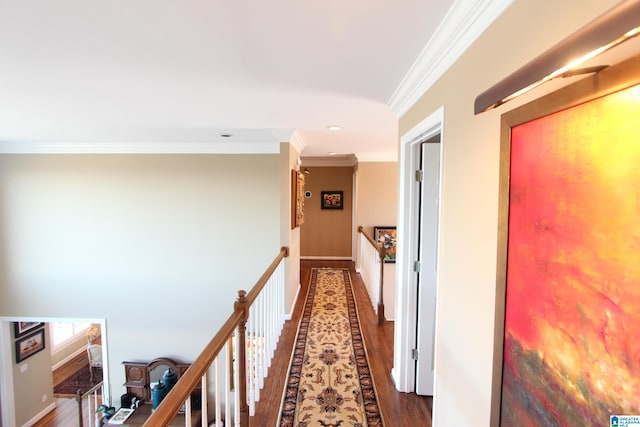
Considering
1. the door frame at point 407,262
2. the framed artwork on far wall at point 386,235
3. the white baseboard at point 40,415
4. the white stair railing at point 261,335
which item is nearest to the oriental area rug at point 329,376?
the white stair railing at point 261,335

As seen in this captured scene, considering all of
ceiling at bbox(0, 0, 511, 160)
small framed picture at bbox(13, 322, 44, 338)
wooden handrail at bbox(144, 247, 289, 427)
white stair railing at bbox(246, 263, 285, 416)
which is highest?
ceiling at bbox(0, 0, 511, 160)

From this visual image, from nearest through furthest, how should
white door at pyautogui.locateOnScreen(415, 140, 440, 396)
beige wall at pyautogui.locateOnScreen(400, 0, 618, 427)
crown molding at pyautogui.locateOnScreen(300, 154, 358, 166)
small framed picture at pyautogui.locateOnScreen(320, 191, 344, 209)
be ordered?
1. beige wall at pyautogui.locateOnScreen(400, 0, 618, 427)
2. white door at pyautogui.locateOnScreen(415, 140, 440, 396)
3. crown molding at pyautogui.locateOnScreen(300, 154, 358, 166)
4. small framed picture at pyautogui.locateOnScreen(320, 191, 344, 209)

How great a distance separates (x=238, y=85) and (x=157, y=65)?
502 mm

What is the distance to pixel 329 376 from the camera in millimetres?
2533

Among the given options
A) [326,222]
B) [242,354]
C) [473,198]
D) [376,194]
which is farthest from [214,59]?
[326,222]

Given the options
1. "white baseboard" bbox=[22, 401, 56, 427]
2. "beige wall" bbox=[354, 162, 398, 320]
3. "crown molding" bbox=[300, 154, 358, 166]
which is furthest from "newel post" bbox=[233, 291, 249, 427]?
"white baseboard" bbox=[22, 401, 56, 427]

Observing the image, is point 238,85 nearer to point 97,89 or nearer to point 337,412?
point 97,89

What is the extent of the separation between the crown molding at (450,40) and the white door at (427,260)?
48 cm

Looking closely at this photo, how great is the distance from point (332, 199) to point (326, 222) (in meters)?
0.61

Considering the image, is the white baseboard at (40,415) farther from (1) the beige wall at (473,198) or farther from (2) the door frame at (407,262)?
(1) the beige wall at (473,198)

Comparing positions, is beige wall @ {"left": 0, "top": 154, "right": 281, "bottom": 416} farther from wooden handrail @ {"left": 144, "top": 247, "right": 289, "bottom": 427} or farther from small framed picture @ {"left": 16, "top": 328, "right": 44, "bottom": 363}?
wooden handrail @ {"left": 144, "top": 247, "right": 289, "bottom": 427}

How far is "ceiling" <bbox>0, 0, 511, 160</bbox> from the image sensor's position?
48.1 inches

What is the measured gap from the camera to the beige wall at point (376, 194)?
5.81 m

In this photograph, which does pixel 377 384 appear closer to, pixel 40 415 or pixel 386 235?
pixel 386 235
